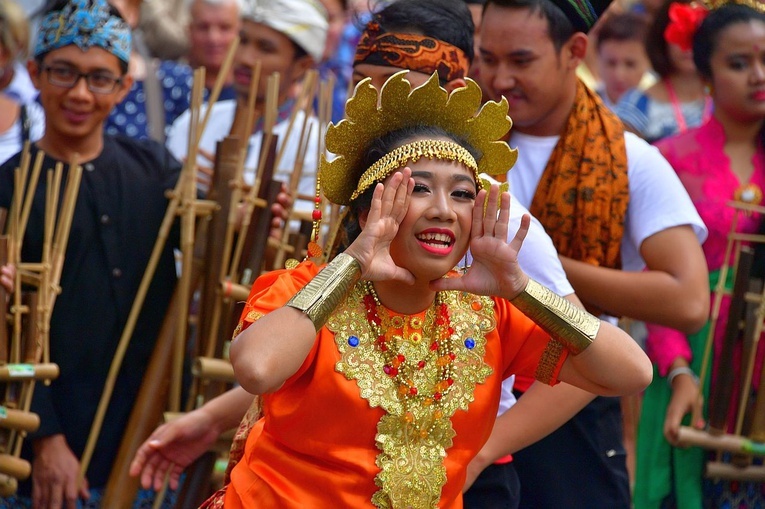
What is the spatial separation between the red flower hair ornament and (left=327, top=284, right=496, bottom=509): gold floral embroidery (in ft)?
7.99

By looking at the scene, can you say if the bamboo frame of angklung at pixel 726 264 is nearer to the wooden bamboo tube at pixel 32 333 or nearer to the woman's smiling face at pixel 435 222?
the woman's smiling face at pixel 435 222

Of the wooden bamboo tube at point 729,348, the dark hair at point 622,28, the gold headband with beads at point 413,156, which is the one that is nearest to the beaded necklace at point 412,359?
the gold headband with beads at point 413,156

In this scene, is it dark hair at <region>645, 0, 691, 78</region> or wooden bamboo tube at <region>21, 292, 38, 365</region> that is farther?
dark hair at <region>645, 0, 691, 78</region>

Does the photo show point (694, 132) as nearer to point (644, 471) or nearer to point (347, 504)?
point (644, 471)

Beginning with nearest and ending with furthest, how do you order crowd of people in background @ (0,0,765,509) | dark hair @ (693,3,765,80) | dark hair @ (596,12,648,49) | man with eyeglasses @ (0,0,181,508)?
crowd of people in background @ (0,0,765,509), man with eyeglasses @ (0,0,181,508), dark hair @ (693,3,765,80), dark hair @ (596,12,648,49)

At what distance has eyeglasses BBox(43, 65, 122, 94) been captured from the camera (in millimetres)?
4371

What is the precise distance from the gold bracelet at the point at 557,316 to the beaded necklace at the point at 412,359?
8.1 inches

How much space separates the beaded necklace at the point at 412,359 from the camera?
108 inches

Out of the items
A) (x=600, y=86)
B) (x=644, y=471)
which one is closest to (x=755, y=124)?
(x=644, y=471)

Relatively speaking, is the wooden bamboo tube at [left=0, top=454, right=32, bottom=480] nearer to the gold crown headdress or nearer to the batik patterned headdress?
the gold crown headdress

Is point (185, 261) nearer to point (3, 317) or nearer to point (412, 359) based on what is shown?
point (3, 317)

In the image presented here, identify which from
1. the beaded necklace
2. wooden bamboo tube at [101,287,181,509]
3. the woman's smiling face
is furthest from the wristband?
the woman's smiling face

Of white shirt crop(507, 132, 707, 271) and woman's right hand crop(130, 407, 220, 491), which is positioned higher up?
white shirt crop(507, 132, 707, 271)

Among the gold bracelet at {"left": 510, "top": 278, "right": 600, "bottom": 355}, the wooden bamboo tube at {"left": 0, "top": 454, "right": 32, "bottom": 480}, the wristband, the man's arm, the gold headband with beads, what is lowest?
the wooden bamboo tube at {"left": 0, "top": 454, "right": 32, "bottom": 480}
